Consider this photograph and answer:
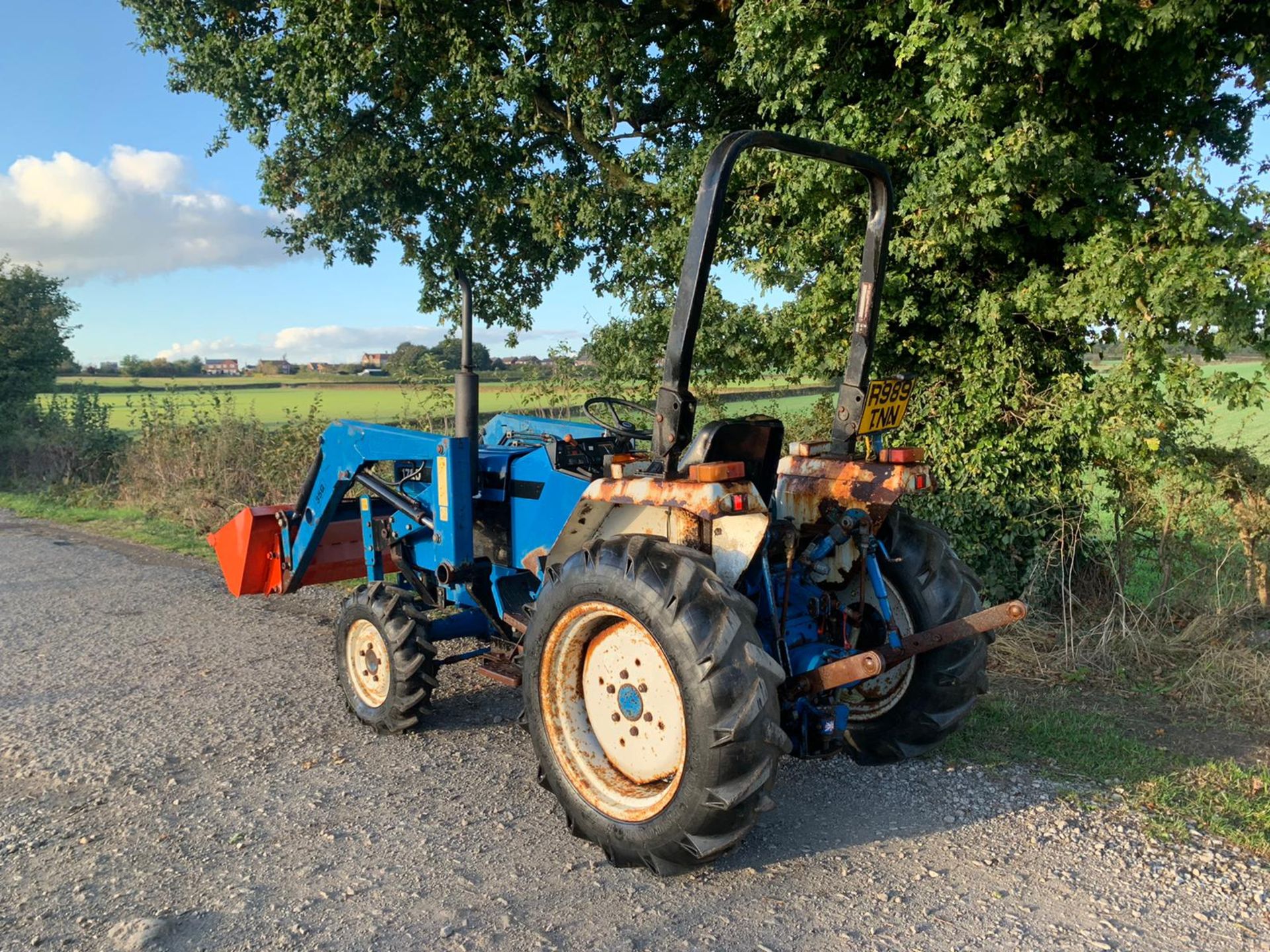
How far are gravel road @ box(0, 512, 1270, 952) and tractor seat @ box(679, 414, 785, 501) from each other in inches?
54.0

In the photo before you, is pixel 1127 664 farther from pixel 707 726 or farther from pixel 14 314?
pixel 14 314

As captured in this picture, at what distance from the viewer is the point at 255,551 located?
614 cm

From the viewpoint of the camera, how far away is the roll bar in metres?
3.17

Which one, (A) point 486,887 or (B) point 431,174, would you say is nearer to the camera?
(A) point 486,887

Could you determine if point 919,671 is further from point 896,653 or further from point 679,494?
point 679,494

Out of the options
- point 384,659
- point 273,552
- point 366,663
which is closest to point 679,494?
point 384,659

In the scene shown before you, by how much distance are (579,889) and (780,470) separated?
1.93 metres

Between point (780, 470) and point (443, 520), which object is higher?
point (780, 470)

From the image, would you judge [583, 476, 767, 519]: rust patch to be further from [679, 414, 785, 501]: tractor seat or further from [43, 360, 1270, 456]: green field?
[43, 360, 1270, 456]: green field

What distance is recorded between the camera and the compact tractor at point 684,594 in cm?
306

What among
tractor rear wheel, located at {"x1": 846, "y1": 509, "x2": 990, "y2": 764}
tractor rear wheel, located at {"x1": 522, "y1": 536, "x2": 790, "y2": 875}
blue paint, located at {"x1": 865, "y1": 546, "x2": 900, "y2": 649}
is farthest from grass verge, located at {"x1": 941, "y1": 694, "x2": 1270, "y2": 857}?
tractor rear wheel, located at {"x1": 522, "y1": 536, "x2": 790, "y2": 875}

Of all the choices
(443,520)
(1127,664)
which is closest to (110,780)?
(443,520)

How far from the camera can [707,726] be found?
2.97 meters

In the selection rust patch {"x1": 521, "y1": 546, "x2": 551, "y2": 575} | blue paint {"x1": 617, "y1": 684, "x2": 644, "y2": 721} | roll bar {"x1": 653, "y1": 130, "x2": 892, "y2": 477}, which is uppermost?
roll bar {"x1": 653, "y1": 130, "x2": 892, "y2": 477}
